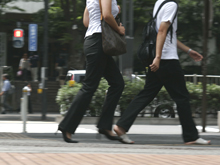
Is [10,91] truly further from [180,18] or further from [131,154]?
[131,154]

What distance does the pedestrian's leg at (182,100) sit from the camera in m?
5.52

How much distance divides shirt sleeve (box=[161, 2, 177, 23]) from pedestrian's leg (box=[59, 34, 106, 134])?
2.58 ft

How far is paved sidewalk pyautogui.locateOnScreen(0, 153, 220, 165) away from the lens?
13.5 ft

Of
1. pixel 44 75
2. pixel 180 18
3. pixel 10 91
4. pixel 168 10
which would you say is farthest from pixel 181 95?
pixel 180 18

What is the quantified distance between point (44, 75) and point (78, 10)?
4.90 metres

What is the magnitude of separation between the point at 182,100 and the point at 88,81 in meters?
1.12

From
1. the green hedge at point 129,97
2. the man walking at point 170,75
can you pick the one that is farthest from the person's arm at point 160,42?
the green hedge at point 129,97

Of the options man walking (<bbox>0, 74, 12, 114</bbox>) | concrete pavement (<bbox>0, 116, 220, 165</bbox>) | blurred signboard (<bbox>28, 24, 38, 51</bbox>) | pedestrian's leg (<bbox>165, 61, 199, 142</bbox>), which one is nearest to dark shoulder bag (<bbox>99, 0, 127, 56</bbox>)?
pedestrian's leg (<bbox>165, 61, 199, 142</bbox>)

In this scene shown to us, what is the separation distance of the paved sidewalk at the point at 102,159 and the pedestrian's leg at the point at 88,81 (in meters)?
0.72

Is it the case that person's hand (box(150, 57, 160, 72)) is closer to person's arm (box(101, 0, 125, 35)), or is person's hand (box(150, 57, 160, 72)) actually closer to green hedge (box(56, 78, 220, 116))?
person's arm (box(101, 0, 125, 35))

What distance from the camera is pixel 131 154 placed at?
4.62 m

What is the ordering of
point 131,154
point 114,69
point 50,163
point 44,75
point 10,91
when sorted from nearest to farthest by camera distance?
1. point 50,163
2. point 131,154
3. point 114,69
4. point 44,75
5. point 10,91

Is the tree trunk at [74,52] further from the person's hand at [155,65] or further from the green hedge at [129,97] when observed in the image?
the person's hand at [155,65]

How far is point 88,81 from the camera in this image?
5.27 m
